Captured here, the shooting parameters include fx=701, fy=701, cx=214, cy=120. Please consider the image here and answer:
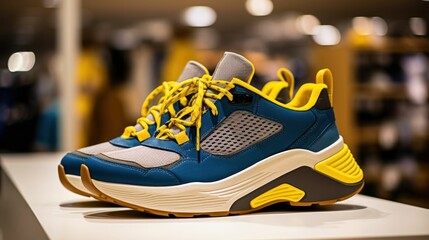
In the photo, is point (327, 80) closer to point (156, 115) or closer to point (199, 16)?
point (156, 115)

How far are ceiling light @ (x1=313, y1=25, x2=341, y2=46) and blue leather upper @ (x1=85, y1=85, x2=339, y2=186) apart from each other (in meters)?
4.71

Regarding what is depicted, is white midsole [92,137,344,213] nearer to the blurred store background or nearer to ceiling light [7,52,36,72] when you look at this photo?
the blurred store background

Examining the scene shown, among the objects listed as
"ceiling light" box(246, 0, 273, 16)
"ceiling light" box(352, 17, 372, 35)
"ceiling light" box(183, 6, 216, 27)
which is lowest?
"ceiling light" box(352, 17, 372, 35)

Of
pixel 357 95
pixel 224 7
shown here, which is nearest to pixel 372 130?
pixel 357 95

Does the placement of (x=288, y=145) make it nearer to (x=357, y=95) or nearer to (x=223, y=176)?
(x=223, y=176)

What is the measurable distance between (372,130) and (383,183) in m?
0.36

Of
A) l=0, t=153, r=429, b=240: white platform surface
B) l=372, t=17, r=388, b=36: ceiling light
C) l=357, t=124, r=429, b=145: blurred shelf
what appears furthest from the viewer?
l=372, t=17, r=388, b=36: ceiling light

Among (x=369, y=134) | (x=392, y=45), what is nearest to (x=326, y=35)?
(x=392, y=45)

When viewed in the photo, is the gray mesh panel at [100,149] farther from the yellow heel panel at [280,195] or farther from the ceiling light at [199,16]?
the ceiling light at [199,16]

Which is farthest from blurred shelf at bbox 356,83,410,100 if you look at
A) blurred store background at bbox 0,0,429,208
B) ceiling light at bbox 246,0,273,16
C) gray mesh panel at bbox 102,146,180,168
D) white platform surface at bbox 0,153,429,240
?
gray mesh panel at bbox 102,146,180,168

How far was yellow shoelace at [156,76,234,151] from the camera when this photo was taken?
904 millimetres

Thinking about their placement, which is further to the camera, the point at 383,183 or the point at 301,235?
the point at 383,183

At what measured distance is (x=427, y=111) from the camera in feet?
15.4

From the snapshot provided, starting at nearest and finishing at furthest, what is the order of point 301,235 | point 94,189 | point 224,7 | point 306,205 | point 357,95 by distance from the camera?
point 301,235
point 94,189
point 306,205
point 357,95
point 224,7
